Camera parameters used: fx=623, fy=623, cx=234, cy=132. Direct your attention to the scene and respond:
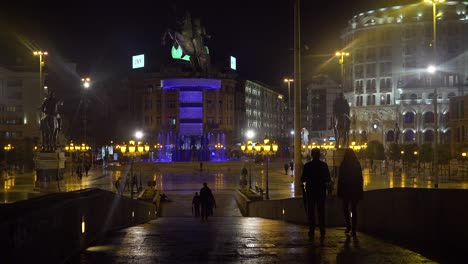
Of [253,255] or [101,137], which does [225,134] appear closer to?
[101,137]

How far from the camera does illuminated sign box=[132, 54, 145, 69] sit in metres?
156

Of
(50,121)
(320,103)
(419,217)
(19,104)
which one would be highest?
(320,103)

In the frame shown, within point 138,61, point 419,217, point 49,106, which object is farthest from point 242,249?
point 138,61

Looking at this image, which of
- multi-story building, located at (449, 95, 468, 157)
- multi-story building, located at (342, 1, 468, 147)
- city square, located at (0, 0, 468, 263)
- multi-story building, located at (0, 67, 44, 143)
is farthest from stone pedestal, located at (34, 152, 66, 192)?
multi-story building, located at (342, 1, 468, 147)

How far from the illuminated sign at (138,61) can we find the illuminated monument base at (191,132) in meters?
19.2

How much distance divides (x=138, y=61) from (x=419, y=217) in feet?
495

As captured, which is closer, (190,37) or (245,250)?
(245,250)

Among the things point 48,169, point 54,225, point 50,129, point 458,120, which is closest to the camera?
point 54,225

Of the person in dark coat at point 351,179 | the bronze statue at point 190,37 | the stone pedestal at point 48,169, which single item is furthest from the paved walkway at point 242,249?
the bronze statue at point 190,37

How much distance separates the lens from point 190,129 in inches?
5148

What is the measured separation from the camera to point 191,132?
128 m

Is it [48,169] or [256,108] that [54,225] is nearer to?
[48,169]

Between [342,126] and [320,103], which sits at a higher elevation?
[320,103]

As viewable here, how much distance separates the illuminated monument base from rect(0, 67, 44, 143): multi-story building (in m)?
23.4
